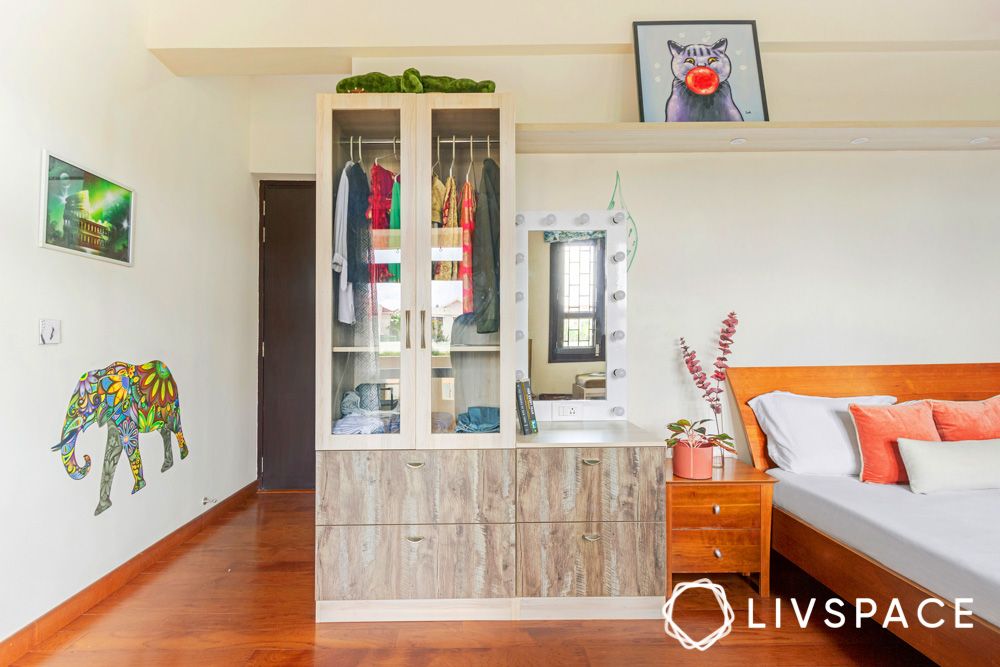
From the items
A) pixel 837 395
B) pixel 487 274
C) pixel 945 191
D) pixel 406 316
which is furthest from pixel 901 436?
pixel 406 316

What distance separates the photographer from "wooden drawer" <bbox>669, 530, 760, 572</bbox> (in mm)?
2621

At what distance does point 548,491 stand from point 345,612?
907 millimetres

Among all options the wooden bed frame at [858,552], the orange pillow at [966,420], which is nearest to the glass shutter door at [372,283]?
the wooden bed frame at [858,552]

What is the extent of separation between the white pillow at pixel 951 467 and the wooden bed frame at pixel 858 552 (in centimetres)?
47

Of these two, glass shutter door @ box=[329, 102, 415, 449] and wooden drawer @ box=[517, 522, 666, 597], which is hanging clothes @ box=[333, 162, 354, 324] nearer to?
glass shutter door @ box=[329, 102, 415, 449]

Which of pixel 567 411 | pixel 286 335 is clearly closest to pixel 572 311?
pixel 567 411

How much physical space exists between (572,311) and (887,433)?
144cm

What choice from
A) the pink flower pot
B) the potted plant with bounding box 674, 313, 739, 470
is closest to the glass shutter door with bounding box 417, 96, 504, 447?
the pink flower pot

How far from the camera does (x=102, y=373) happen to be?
2.65 metres

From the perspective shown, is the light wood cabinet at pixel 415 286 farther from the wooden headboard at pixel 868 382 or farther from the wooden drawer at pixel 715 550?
the wooden headboard at pixel 868 382

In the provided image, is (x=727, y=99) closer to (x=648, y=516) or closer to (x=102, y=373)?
(x=648, y=516)

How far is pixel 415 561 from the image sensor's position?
2459 millimetres

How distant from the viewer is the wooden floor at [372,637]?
2146 millimetres

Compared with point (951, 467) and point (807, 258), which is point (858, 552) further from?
point (807, 258)
